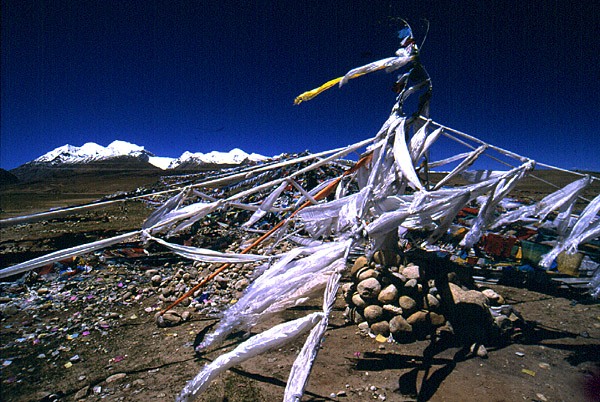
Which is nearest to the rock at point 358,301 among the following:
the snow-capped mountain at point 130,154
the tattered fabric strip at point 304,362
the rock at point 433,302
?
the rock at point 433,302

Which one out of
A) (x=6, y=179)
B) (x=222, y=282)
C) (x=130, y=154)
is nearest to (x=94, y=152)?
(x=130, y=154)

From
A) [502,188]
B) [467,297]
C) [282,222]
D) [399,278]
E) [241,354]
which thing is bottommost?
[467,297]

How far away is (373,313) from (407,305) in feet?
1.14

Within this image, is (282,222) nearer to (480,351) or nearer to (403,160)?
(403,160)

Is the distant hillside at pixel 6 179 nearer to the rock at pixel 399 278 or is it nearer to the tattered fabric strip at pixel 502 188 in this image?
the rock at pixel 399 278

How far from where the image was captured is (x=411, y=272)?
2.99 meters

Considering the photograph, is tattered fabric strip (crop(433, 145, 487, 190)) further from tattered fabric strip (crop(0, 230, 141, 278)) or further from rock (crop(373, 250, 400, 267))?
tattered fabric strip (crop(0, 230, 141, 278))

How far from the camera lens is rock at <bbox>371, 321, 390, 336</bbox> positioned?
2777mm

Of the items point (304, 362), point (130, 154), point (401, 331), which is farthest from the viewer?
point (130, 154)

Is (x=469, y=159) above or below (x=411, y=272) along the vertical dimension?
above

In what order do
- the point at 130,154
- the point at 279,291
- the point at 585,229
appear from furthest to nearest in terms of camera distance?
the point at 130,154 → the point at 585,229 → the point at 279,291

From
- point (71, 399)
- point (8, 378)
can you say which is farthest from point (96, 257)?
point (71, 399)

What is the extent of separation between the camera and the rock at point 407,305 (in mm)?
2760

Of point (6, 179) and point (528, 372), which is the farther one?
point (6, 179)
